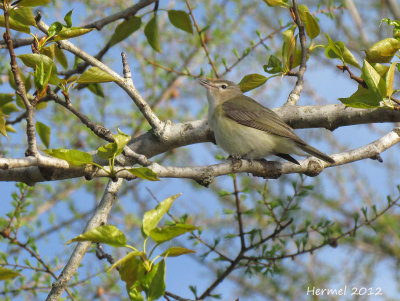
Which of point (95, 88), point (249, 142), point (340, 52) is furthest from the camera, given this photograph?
point (249, 142)

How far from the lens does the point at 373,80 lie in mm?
2449

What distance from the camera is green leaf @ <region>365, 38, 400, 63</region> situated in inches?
108

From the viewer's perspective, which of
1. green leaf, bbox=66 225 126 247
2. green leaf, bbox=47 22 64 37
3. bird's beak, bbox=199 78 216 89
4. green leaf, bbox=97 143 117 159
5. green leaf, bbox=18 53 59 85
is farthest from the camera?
bird's beak, bbox=199 78 216 89

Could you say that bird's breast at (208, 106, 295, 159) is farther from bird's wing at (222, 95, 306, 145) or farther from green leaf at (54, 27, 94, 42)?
green leaf at (54, 27, 94, 42)

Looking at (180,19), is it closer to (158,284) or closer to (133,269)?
(133,269)

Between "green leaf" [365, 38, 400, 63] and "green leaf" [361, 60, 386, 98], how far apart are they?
14.1 inches

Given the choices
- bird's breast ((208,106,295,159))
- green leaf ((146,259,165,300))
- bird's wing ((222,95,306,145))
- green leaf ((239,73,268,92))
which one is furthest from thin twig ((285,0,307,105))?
green leaf ((146,259,165,300))

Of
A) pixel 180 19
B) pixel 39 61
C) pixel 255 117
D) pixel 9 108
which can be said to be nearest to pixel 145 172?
pixel 39 61

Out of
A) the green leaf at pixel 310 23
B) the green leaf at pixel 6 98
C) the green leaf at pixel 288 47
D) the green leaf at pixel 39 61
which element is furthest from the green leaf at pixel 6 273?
the green leaf at pixel 310 23

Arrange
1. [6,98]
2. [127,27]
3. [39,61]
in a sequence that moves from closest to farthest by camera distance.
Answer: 1. [39,61]
2. [6,98]
3. [127,27]

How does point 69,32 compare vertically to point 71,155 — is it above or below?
above

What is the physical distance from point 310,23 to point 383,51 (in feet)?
2.51

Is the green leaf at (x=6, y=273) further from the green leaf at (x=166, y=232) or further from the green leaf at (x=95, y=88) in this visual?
the green leaf at (x=95, y=88)

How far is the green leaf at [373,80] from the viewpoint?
244cm
